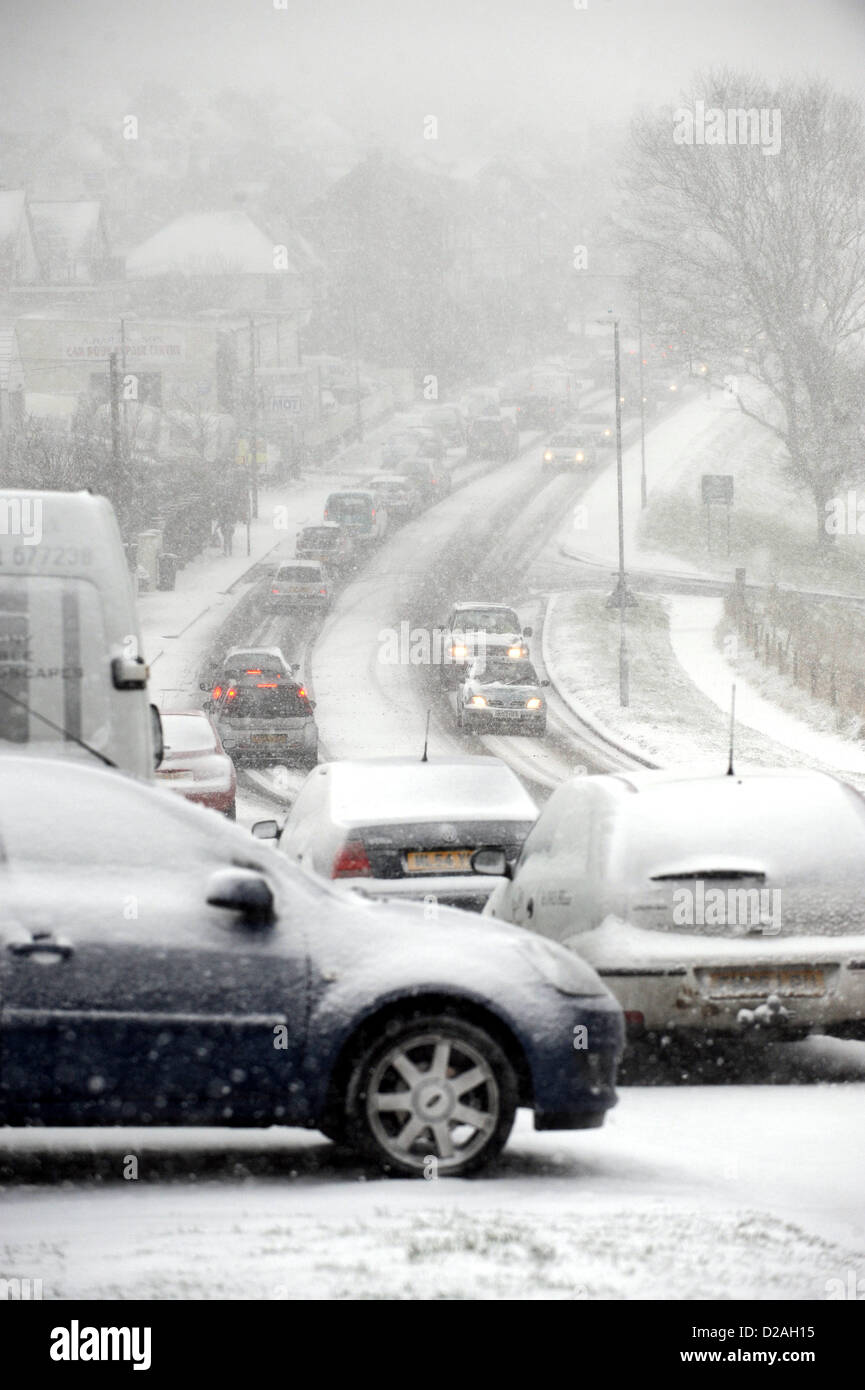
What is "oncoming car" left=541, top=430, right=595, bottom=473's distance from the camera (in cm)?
8594

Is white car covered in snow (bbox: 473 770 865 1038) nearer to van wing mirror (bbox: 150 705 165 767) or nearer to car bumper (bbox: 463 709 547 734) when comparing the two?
van wing mirror (bbox: 150 705 165 767)

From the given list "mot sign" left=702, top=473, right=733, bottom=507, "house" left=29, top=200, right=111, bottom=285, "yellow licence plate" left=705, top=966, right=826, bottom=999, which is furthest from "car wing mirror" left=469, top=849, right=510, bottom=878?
"house" left=29, top=200, right=111, bottom=285

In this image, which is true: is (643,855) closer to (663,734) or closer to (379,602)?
(663,734)

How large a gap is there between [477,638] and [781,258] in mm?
34440

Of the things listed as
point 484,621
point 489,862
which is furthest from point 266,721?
point 489,862

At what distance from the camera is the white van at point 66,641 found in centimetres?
871

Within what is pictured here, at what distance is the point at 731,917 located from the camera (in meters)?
8.98

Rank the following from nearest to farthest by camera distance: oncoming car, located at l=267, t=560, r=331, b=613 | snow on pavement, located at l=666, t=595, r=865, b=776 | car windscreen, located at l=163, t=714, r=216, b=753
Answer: car windscreen, located at l=163, t=714, r=216, b=753 < snow on pavement, located at l=666, t=595, r=865, b=776 < oncoming car, located at l=267, t=560, r=331, b=613

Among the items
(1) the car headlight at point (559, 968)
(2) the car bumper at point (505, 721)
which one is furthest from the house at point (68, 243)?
(1) the car headlight at point (559, 968)

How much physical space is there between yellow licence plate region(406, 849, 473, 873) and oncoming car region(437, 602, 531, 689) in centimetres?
2894

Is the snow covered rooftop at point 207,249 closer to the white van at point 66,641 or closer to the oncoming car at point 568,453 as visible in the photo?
the oncoming car at point 568,453

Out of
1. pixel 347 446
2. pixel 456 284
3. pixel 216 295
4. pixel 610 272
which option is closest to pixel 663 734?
pixel 347 446

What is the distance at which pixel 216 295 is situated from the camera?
340 feet

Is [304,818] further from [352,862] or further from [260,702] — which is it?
[260,702]
